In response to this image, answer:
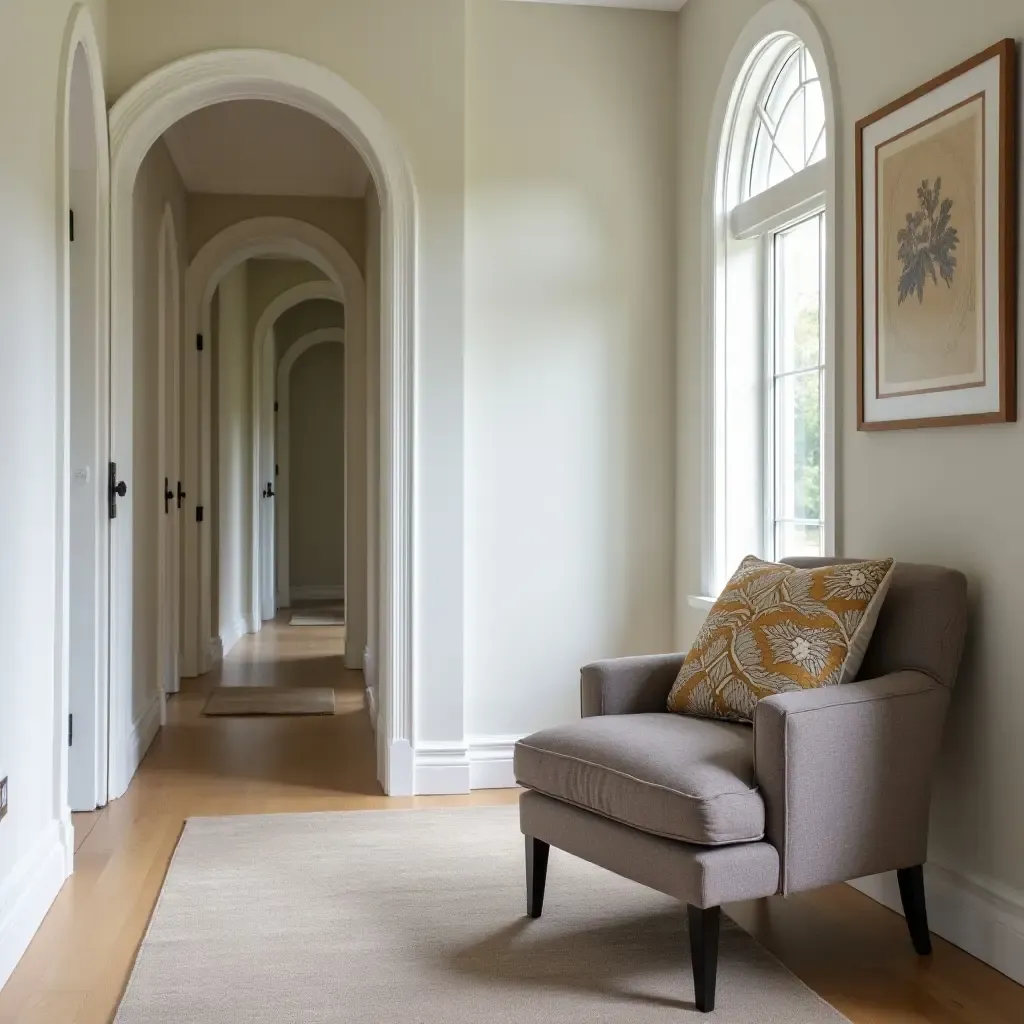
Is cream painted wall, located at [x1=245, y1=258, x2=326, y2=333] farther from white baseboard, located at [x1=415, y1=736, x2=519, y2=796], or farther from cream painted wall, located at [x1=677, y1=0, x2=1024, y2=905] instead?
cream painted wall, located at [x1=677, y1=0, x2=1024, y2=905]

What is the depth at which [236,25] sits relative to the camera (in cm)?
400

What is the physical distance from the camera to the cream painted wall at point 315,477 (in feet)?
38.2

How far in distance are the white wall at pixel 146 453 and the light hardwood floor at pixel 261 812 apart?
24cm

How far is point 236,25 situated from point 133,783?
8.57 ft

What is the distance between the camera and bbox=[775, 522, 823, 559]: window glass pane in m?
3.65

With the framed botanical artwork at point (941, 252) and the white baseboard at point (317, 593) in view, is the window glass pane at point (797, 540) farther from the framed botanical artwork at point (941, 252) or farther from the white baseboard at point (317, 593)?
the white baseboard at point (317, 593)

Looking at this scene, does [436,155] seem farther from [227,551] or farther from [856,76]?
[227,551]

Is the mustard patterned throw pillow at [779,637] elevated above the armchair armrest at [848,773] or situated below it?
above

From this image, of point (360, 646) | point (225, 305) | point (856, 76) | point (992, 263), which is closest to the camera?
point (992, 263)

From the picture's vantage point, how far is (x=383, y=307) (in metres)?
4.16

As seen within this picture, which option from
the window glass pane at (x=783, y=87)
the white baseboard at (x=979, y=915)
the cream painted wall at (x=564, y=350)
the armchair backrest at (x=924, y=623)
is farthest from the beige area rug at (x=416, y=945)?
the window glass pane at (x=783, y=87)

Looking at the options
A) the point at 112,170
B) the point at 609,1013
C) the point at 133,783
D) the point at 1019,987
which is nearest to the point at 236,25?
the point at 112,170

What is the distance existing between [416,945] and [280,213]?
16.0 ft

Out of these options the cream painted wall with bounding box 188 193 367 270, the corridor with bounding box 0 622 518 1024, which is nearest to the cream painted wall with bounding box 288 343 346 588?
the corridor with bounding box 0 622 518 1024
